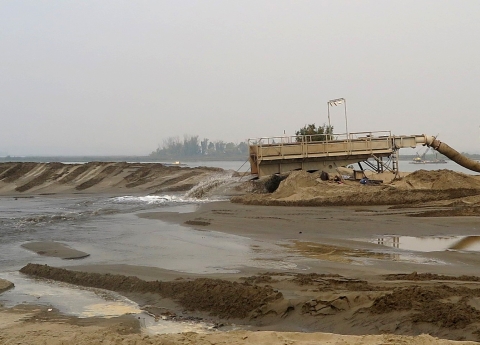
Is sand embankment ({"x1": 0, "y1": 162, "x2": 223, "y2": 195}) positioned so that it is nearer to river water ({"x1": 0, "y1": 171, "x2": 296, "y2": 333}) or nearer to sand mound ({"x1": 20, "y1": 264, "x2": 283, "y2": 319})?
river water ({"x1": 0, "y1": 171, "x2": 296, "y2": 333})

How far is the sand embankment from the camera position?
152 feet

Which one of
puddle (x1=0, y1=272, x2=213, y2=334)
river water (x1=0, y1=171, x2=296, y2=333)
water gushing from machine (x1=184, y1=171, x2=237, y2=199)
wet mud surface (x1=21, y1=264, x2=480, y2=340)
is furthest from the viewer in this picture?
water gushing from machine (x1=184, y1=171, x2=237, y2=199)

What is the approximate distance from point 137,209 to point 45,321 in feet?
68.4

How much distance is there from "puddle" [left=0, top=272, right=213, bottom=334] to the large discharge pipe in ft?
86.4

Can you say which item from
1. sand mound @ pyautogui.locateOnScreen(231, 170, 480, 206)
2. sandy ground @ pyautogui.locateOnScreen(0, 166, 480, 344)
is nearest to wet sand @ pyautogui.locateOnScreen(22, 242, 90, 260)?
sandy ground @ pyautogui.locateOnScreen(0, 166, 480, 344)

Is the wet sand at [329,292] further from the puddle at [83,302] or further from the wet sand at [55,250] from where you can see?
the wet sand at [55,250]

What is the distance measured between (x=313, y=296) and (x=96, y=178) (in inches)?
1793

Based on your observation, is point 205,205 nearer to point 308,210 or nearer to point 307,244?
point 308,210

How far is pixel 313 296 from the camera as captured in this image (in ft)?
28.6

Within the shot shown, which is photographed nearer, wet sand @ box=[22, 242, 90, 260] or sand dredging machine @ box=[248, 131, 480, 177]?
wet sand @ box=[22, 242, 90, 260]

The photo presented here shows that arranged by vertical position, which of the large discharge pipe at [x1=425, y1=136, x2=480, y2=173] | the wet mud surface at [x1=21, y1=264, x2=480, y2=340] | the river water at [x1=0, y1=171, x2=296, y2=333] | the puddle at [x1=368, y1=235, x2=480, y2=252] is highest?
the large discharge pipe at [x1=425, y1=136, x2=480, y2=173]

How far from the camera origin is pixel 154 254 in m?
15.1

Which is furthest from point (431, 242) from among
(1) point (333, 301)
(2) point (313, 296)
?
(1) point (333, 301)

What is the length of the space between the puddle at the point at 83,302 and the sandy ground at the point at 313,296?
263 mm
